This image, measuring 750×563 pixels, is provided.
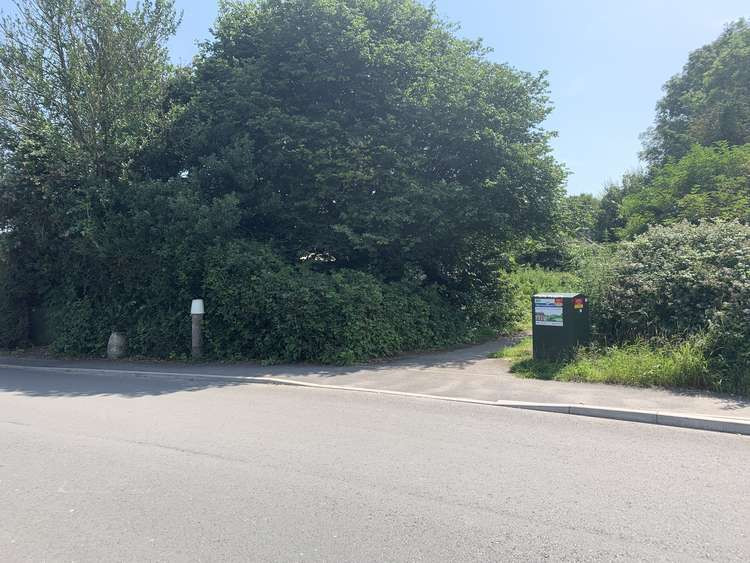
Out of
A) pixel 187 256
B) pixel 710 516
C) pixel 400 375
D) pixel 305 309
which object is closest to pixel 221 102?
pixel 187 256

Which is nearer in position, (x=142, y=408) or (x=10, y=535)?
(x=10, y=535)

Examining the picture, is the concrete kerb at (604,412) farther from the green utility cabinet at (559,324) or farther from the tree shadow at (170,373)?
the green utility cabinet at (559,324)

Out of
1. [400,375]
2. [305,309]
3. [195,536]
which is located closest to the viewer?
[195,536]

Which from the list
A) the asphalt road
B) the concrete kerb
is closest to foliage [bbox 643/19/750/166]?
the concrete kerb

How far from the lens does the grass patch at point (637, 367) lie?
8141mm

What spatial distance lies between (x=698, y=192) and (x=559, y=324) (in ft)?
36.3

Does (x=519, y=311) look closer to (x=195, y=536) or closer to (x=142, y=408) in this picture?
(x=142, y=408)

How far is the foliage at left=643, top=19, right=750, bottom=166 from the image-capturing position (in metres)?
24.4

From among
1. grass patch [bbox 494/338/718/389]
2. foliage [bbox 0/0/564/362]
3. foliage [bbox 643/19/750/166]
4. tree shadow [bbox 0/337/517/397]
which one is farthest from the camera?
foliage [bbox 643/19/750/166]

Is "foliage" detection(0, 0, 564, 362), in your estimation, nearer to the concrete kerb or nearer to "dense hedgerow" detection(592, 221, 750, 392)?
the concrete kerb

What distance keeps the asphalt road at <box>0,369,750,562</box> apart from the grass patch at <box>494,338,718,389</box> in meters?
1.90

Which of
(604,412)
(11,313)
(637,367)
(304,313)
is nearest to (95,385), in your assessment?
(304,313)

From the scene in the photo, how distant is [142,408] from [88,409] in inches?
30.4

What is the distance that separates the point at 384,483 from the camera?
478 centimetres
